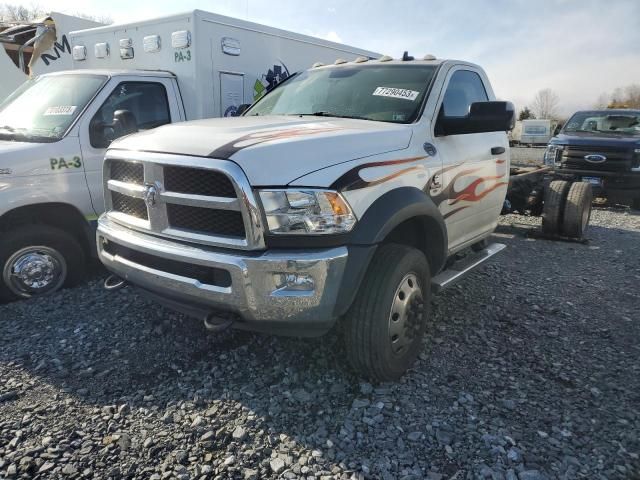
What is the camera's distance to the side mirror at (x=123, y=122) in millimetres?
4463

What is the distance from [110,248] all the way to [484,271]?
12.6 feet

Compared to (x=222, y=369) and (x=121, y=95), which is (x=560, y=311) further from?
(x=121, y=95)

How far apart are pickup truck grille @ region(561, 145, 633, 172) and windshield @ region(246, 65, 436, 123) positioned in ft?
25.0

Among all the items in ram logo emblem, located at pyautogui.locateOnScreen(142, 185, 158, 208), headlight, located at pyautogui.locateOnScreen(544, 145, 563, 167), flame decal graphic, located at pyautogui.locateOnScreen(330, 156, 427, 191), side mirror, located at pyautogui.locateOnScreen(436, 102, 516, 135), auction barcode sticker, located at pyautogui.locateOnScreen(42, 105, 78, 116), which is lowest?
headlight, located at pyautogui.locateOnScreen(544, 145, 563, 167)

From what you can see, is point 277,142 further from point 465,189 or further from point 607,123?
point 607,123

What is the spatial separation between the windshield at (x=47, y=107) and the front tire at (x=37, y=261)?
0.86m

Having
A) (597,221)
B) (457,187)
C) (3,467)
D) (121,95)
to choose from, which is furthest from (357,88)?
(597,221)

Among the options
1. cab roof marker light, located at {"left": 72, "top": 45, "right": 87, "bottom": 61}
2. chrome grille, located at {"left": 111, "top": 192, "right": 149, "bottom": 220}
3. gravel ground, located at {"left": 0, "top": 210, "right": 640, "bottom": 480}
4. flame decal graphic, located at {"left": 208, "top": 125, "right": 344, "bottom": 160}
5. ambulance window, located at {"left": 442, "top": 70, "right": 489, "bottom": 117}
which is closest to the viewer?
gravel ground, located at {"left": 0, "top": 210, "right": 640, "bottom": 480}

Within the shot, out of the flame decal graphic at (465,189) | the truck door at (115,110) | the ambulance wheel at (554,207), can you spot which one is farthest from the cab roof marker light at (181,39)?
the ambulance wheel at (554,207)

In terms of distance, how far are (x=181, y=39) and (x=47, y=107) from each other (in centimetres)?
153

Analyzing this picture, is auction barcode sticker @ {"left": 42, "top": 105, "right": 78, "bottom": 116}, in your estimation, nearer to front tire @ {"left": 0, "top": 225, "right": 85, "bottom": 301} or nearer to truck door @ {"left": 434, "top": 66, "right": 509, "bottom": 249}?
front tire @ {"left": 0, "top": 225, "right": 85, "bottom": 301}

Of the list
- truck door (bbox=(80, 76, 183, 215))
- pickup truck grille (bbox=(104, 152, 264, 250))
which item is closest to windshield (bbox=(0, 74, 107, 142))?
truck door (bbox=(80, 76, 183, 215))

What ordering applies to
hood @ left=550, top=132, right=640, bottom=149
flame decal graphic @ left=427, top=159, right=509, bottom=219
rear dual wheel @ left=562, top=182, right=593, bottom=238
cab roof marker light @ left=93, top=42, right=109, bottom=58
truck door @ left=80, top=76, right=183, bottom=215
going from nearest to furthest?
flame decal graphic @ left=427, top=159, right=509, bottom=219 < truck door @ left=80, top=76, right=183, bottom=215 < cab roof marker light @ left=93, top=42, right=109, bottom=58 < rear dual wheel @ left=562, top=182, right=593, bottom=238 < hood @ left=550, top=132, right=640, bottom=149

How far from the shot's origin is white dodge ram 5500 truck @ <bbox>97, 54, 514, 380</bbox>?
253 cm
